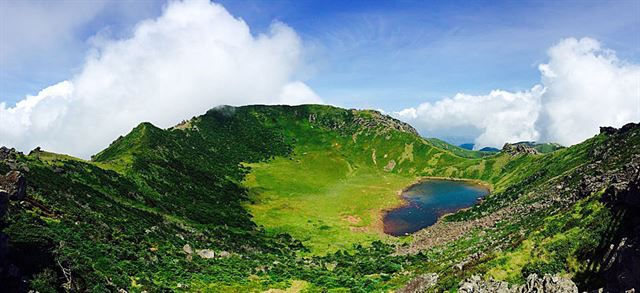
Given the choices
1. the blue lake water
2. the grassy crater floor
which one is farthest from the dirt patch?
the blue lake water

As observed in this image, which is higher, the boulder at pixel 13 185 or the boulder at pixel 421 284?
the boulder at pixel 13 185

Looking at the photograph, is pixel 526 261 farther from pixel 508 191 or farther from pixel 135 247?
pixel 508 191

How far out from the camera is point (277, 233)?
129500 mm

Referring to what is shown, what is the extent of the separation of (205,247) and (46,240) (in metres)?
45.6

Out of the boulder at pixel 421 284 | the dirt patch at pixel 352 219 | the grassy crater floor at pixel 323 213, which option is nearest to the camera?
the boulder at pixel 421 284

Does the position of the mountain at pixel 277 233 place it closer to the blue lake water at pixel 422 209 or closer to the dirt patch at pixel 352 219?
the dirt patch at pixel 352 219

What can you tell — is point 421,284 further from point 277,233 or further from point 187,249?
point 277,233

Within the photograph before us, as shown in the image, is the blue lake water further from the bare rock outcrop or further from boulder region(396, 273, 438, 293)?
the bare rock outcrop

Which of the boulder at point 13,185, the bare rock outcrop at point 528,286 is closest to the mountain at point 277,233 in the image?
the boulder at point 13,185

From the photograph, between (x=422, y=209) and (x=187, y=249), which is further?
(x=422, y=209)

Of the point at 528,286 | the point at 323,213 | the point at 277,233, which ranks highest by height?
the point at 323,213

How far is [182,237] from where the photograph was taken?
95.8 m

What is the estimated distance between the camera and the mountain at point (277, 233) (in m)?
45.6

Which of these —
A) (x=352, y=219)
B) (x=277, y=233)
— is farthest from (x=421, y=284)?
(x=352, y=219)
